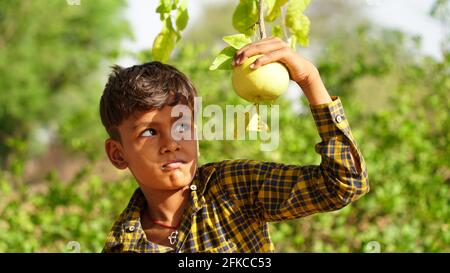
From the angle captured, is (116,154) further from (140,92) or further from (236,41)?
(236,41)

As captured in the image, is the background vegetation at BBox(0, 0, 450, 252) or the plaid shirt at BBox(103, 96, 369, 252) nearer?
the plaid shirt at BBox(103, 96, 369, 252)

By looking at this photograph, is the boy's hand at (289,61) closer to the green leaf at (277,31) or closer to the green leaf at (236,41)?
the green leaf at (236,41)

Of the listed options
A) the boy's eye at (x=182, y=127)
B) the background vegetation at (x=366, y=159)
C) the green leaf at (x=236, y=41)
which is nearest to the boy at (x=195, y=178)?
the boy's eye at (x=182, y=127)

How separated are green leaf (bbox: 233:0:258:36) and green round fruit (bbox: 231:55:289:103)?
7.8 inches

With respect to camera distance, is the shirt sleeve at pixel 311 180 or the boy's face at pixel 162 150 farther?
the boy's face at pixel 162 150

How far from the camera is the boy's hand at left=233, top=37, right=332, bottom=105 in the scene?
1145 millimetres

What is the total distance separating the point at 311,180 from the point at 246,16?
363mm

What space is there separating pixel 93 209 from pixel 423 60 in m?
2.11

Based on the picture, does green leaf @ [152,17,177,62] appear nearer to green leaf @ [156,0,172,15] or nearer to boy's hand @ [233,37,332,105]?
green leaf @ [156,0,172,15]

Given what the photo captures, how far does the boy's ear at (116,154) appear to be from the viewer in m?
1.52

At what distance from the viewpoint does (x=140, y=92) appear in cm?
143

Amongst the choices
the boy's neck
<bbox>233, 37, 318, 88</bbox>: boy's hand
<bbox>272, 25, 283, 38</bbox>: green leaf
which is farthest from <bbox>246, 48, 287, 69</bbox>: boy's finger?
the boy's neck

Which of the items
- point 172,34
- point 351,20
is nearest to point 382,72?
point 172,34
